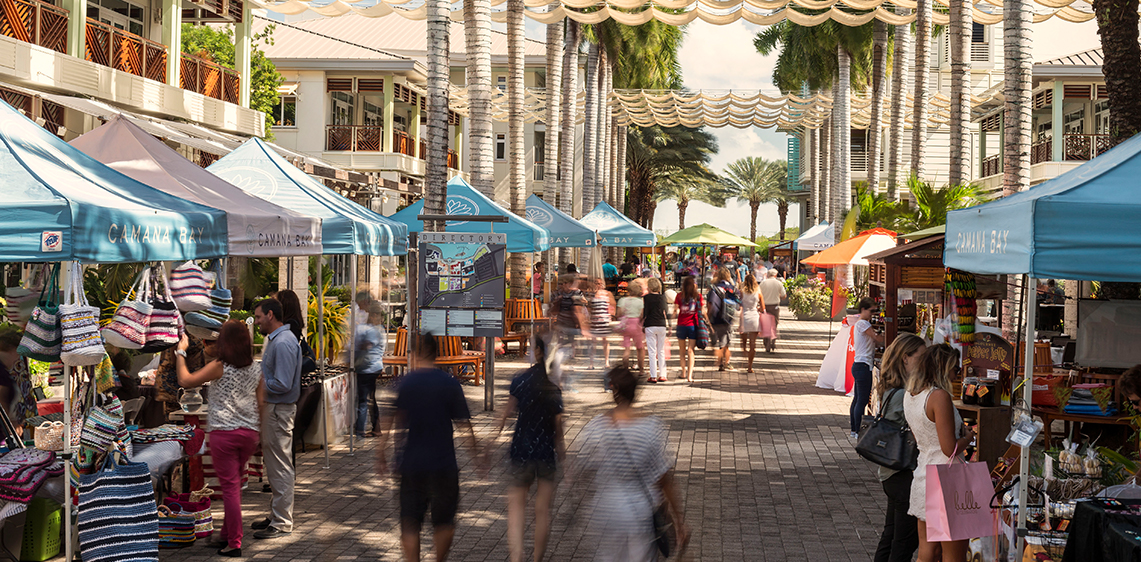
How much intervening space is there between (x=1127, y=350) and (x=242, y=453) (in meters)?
6.91

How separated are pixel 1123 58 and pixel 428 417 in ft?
25.3

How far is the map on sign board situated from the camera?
11.7 m

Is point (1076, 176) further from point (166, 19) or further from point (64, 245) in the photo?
point (166, 19)

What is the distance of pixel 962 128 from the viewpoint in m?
15.6

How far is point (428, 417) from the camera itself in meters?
5.54

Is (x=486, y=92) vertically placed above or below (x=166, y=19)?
below

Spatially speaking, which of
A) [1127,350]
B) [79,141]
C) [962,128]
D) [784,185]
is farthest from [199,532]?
[784,185]

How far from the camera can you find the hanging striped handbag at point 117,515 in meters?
5.82

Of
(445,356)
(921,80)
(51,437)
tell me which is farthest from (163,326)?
(921,80)

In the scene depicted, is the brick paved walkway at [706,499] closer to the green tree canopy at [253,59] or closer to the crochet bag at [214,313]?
the crochet bag at [214,313]

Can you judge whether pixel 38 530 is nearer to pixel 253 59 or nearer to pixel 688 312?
pixel 688 312

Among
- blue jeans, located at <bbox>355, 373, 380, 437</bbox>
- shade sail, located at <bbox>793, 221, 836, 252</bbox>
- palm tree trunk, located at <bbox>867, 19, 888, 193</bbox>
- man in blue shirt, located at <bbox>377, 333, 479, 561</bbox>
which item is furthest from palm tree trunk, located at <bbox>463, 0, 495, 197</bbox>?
palm tree trunk, located at <bbox>867, 19, 888, 193</bbox>

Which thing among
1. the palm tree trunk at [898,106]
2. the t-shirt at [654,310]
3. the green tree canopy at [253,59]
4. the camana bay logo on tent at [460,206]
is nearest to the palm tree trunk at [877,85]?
the palm tree trunk at [898,106]

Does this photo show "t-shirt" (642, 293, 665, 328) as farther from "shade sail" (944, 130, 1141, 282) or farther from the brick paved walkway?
"shade sail" (944, 130, 1141, 282)
